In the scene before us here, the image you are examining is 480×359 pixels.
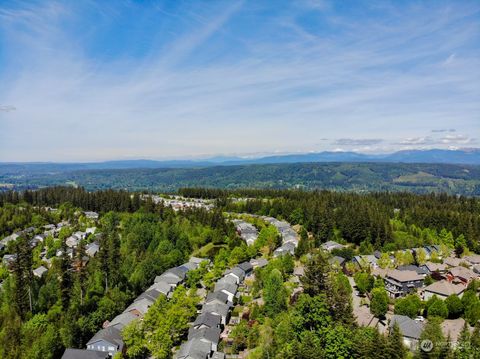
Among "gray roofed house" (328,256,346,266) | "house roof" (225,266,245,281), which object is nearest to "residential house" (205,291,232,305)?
"house roof" (225,266,245,281)

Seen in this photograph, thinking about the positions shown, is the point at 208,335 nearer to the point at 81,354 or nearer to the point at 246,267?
the point at 81,354

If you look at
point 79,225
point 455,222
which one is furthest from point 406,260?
point 79,225

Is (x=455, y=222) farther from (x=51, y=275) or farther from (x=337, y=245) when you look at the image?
(x=51, y=275)

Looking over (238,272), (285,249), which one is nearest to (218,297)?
(238,272)

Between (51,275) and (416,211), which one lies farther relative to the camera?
(416,211)

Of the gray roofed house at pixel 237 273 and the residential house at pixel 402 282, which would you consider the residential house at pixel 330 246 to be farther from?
the gray roofed house at pixel 237 273

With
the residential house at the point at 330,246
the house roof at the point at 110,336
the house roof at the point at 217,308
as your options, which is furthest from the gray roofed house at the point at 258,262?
the house roof at the point at 110,336

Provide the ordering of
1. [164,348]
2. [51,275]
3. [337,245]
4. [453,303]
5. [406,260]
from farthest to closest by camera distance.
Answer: [337,245] → [406,260] → [51,275] → [453,303] → [164,348]
